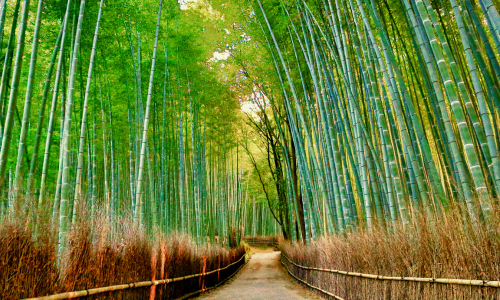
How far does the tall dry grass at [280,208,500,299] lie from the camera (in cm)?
190

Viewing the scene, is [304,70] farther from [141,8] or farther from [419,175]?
[419,175]

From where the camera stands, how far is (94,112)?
6184 millimetres

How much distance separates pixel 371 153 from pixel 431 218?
1.55 m

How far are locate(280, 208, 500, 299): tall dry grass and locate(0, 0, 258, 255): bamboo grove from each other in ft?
7.36

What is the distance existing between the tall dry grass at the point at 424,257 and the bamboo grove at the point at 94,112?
2244mm

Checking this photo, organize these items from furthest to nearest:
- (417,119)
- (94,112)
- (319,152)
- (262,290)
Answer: (94,112) → (262,290) → (319,152) → (417,119)

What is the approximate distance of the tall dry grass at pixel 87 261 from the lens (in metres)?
1.84

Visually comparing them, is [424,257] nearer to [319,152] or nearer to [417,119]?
[417,119]

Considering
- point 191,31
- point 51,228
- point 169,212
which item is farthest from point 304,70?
point 51,228

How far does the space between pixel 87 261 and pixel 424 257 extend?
224 cm

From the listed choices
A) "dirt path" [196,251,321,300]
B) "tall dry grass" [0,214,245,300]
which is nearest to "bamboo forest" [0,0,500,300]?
"tall dry grass" [0,214,245,300]

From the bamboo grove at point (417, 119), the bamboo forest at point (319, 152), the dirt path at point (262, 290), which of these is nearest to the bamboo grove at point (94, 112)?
the bamboo forest at point (319, 152)

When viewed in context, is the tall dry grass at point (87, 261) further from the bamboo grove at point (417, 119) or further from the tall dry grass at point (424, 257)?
the bamboo grove at point (417, 119)

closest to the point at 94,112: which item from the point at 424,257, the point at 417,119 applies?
the point at 417,119
